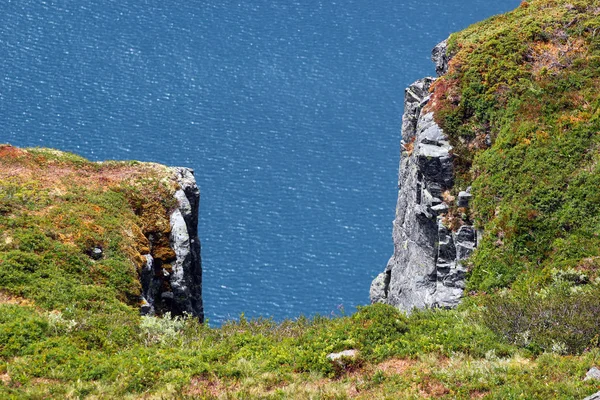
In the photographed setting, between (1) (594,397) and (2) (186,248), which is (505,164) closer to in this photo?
(2) (186,248)

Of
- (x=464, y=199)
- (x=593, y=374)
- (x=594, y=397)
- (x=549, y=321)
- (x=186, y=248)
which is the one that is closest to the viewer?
(x=594, y=397)

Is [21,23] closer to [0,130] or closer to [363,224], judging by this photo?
Result: [0,130]

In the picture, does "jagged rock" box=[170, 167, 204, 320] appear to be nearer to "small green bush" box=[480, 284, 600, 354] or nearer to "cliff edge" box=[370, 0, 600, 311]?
"cliff edge" box=[370, 0, 600, 311]

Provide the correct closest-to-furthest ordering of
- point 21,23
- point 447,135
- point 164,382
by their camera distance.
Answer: point 164,382
point 447,135
point 21,23

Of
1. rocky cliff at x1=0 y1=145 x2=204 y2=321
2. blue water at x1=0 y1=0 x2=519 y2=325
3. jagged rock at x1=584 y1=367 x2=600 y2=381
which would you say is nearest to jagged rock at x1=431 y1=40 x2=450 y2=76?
rocky cliff at x1=0 y1=145 x2=204 y2=321

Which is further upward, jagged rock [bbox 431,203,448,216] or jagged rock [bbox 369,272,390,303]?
jagged rock [bbox 369,272,390,303]

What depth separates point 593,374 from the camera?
19.7 meters

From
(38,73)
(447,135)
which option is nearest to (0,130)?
(38,73)

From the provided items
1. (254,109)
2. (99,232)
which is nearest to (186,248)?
(99,232)

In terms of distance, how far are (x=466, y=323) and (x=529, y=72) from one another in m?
23.1

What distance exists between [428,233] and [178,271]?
15112 millimetres

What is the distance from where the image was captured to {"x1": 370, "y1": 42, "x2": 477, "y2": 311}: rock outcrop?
3906 centimetres

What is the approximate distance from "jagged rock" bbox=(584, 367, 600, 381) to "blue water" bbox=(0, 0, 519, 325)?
49114mm

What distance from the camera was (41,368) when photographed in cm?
2198
